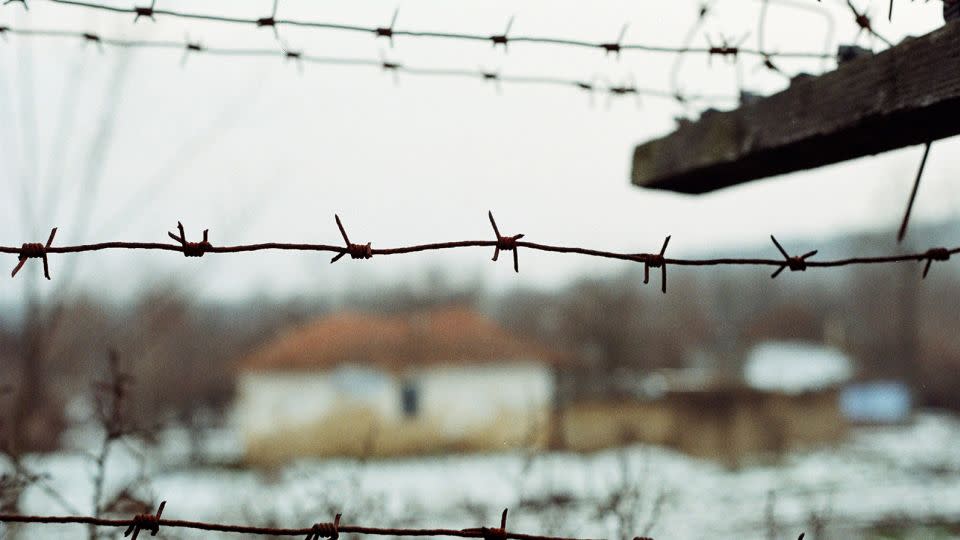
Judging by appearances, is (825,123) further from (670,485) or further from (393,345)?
(393,345)

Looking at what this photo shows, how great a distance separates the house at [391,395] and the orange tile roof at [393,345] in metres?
0.05

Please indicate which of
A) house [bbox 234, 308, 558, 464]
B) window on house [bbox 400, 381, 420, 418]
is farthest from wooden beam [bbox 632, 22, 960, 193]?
window on house [bbox 400, 381, 420, 418]

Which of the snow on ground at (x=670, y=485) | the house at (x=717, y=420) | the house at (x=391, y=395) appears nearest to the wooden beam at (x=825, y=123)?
the snow on ground at (x=670, y=485)

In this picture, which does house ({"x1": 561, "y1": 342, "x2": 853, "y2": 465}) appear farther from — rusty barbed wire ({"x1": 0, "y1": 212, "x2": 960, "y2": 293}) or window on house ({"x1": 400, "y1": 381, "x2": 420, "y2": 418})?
rusty barbed wire ({"x1": 0, "y1": 212, "x2": 960, "y2": 293})

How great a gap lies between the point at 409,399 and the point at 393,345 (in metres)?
2.41

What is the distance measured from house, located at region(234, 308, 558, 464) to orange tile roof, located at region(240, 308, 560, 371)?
46 millimetres

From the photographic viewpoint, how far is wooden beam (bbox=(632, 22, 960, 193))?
1752 mm

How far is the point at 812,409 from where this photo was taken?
1075 inches

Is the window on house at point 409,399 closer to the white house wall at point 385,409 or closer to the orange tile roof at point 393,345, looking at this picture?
the white house wall at point 385,409

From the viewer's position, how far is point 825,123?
77.2 inches

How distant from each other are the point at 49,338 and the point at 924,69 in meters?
8.76

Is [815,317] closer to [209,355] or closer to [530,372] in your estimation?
[530,372]

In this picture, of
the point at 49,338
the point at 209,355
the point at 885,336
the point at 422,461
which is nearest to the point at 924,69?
the point at 49,338

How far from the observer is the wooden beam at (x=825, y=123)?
1752mm
